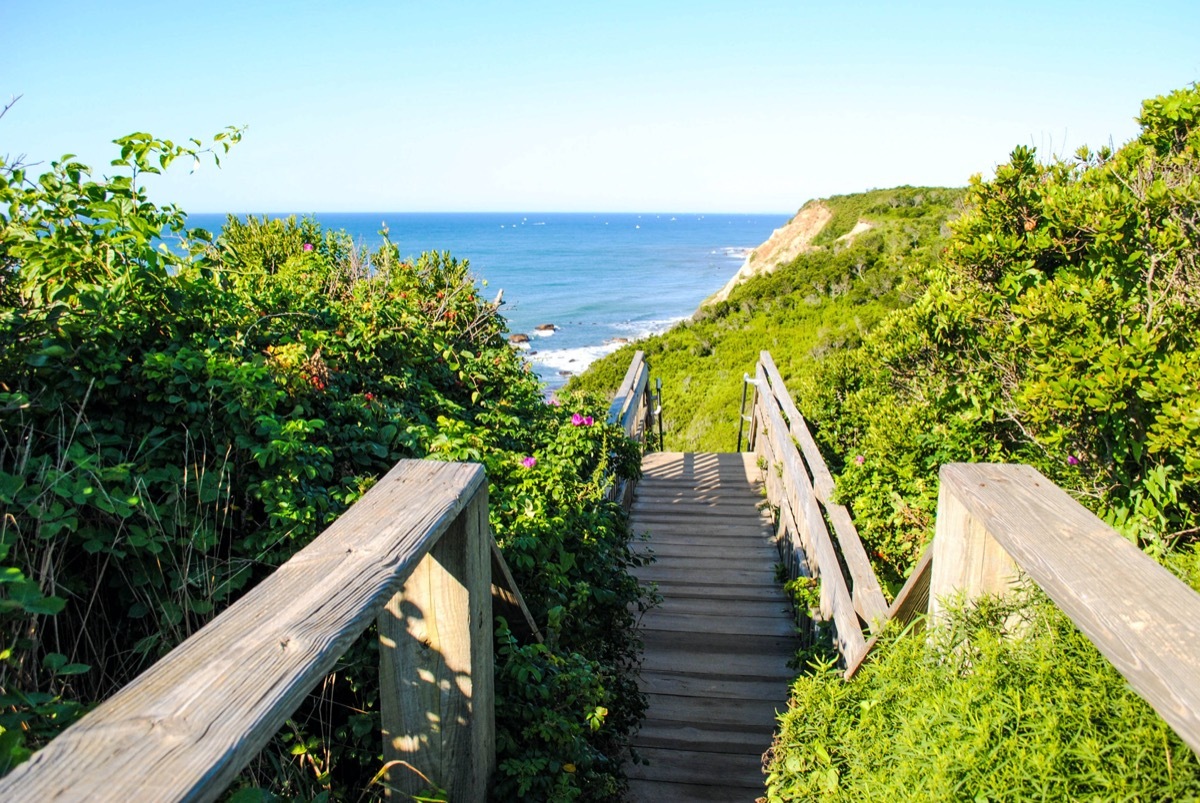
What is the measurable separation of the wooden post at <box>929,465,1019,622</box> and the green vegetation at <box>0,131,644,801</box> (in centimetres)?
96

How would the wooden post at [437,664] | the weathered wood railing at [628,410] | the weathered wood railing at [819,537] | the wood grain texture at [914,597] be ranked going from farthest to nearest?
1. the weathered wood railing at [628,410]
2. the weathered wood railing at [819,537]
3. the wood grain texture at [914,597]
4. the wooden post at [437,664]

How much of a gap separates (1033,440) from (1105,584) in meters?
3.00

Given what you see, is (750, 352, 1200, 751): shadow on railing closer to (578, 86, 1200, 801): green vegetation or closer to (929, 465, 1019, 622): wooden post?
(929, 465, 1019, 622): wooden post

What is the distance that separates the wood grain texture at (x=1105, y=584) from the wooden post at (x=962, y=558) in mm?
44

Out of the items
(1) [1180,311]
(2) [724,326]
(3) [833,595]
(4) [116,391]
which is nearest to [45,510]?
(4) [116,391]

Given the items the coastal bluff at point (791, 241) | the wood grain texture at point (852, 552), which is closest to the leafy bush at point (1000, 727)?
the wood grain texture at point (852, 552)

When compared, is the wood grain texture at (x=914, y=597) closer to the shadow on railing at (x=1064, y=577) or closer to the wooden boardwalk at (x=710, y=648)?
the shadow on railing at (x=1064, y=577)

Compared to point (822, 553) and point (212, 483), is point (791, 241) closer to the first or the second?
point (822, 553)

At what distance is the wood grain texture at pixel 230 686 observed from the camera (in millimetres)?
705

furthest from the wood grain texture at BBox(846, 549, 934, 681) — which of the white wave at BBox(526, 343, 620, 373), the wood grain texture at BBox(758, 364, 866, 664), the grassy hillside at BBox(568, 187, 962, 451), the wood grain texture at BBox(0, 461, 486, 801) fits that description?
the white wave at BBox(526, 343, 620, 373)

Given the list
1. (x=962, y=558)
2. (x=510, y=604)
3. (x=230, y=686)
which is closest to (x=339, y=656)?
(x=230, y=686)

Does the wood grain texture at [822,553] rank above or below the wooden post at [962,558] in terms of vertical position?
below

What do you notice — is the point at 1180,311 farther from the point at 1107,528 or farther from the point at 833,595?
the point at 1107,528

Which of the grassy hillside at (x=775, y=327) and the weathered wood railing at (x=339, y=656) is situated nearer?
the weathered wood railing at (x=339, y=656)
